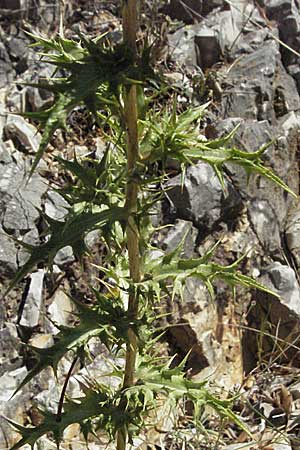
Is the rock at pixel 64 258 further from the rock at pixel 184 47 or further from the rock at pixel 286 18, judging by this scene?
the rock at pixel 286 18

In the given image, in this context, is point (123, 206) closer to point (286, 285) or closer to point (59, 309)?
point (59, 309)

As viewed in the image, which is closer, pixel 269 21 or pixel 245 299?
pixel 245 299

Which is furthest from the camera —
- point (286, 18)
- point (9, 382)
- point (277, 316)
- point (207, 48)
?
point (286, 18)

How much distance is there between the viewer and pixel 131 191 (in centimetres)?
222

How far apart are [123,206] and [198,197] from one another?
6.64ft

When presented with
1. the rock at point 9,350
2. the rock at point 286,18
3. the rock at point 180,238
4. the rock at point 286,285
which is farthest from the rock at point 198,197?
the rock at point 286,18

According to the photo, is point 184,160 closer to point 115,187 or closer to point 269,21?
point 115,187

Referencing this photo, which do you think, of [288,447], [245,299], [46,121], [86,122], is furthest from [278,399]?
[46,121]

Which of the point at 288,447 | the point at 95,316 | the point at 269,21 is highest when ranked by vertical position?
the point at 269,21

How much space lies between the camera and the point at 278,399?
4070 millimetres

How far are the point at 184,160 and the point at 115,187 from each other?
0.84ft

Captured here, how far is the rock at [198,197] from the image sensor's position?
166 inches

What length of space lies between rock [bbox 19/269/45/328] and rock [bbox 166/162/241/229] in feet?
3.10

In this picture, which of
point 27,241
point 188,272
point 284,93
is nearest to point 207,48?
point 284,93
